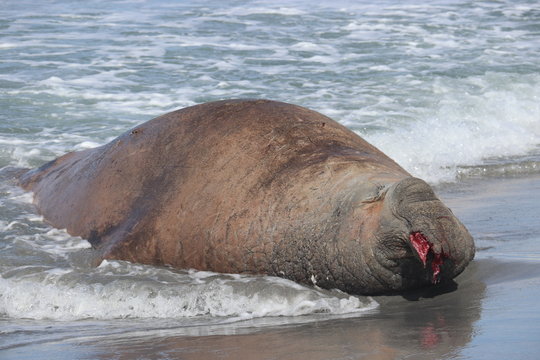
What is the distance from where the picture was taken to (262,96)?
11562 mm

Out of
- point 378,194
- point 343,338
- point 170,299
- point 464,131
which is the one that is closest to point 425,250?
point 378,194

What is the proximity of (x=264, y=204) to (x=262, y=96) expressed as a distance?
659 centimetres

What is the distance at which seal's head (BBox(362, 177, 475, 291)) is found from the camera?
14.2 ft

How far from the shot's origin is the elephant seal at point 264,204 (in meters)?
4.50

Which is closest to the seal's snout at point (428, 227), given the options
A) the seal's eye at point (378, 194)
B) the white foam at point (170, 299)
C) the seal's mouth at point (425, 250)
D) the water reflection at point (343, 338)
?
the seal's mouth at point (425, 250)

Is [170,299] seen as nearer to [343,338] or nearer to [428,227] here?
[343,338]

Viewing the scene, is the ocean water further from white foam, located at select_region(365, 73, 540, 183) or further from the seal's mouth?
the seal's mouth

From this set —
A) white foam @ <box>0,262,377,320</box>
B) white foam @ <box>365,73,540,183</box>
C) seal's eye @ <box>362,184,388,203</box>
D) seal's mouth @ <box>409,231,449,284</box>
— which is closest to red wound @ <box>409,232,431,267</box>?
seal's mouth @ <box>409,231,449,284</box>

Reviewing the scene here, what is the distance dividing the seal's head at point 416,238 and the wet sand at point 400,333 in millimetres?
172

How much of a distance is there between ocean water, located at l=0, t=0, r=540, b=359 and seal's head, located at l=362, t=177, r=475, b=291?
18 centimetres

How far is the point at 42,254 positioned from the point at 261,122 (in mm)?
1566

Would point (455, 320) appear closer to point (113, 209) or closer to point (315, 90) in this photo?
point (113, 209)

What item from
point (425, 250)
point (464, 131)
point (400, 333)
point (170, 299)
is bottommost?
point (464, 131)

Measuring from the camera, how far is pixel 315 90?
1193cm
